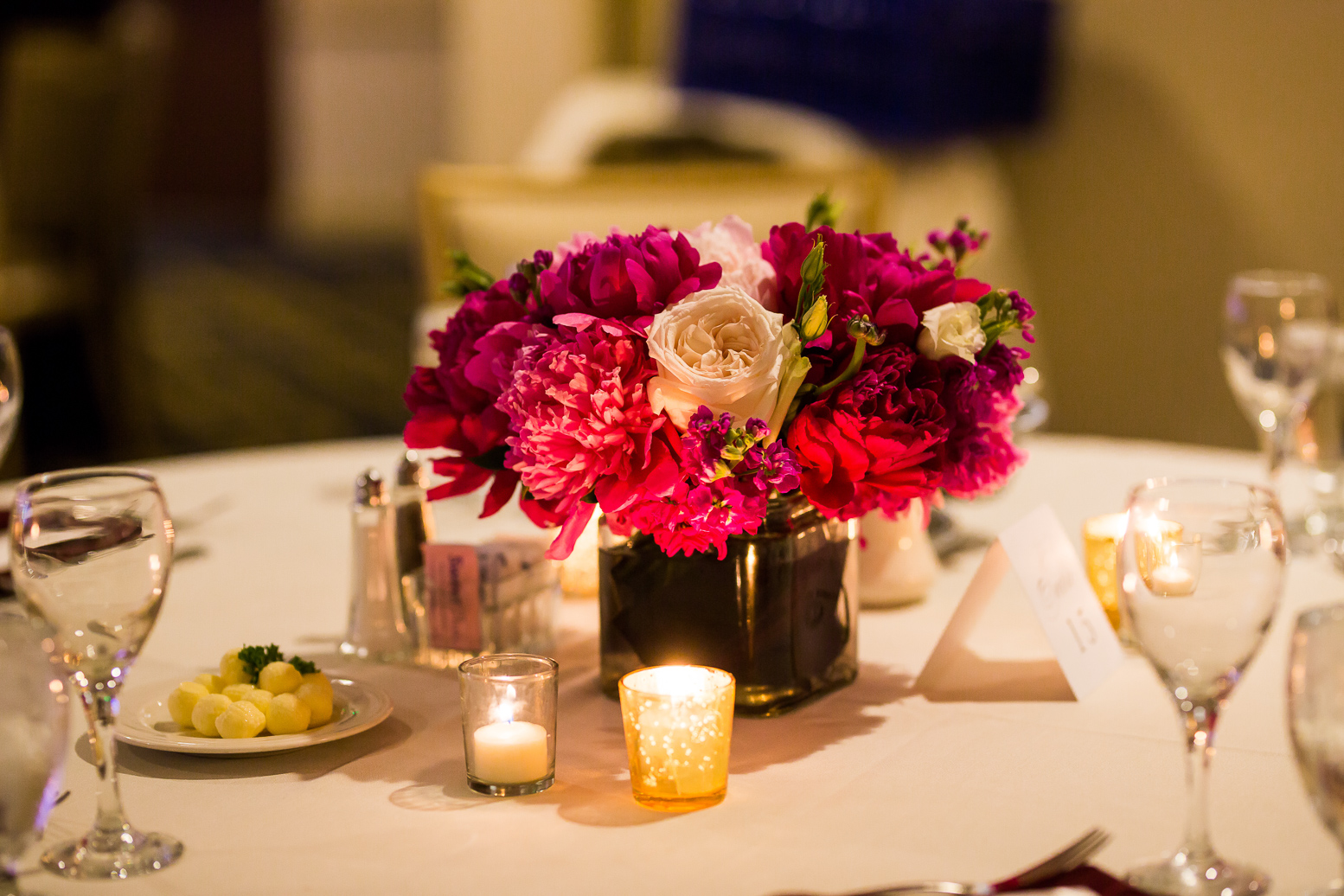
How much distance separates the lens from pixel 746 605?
35.8 inches

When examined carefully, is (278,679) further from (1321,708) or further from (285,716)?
(1321,708)

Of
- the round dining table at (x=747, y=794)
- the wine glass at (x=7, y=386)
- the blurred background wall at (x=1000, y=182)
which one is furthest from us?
the blurred background wall at (x=1000, y=182)

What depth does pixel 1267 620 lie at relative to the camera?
69 cm

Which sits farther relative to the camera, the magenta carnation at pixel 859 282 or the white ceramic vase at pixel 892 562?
the white ceramic vase at pixel 892 562

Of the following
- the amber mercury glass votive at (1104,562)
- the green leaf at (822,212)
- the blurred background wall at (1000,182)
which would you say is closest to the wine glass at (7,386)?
the green leaf at (822,212)

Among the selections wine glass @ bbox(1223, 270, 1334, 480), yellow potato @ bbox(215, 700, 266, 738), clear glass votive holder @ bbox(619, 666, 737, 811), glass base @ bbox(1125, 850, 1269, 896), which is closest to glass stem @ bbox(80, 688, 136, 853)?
yellow potato @ bbox(215, 700, 266, 738)

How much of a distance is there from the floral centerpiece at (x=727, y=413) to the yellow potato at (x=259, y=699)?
0.56 ft

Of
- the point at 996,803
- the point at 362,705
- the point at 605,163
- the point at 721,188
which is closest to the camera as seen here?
the point at 996,803

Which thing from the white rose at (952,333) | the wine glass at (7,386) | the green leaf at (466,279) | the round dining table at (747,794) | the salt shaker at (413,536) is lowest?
the round dining table at (747,794)

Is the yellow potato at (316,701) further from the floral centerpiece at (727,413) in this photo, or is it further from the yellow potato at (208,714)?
the floral centerpiece at (727,413)

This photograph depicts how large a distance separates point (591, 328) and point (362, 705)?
289mm

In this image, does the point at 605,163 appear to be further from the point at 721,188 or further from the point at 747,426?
the point at 747,426

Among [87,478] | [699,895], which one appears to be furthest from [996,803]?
[87,478]

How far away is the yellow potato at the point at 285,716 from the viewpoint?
849 mm
